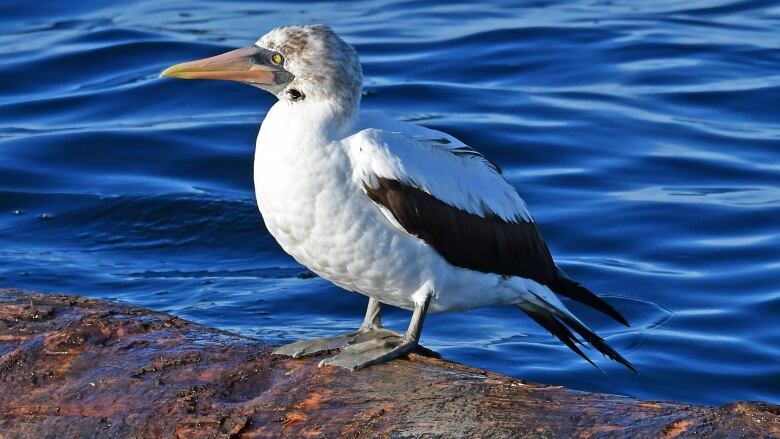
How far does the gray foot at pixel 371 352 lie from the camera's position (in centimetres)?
502

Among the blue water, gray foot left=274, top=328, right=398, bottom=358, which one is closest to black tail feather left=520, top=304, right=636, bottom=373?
gray foot left=274, top=328, right=398, bottom=358

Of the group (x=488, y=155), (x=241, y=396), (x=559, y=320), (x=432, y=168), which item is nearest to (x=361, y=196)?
(x=432, y=168)

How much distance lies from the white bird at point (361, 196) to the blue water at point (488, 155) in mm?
2499

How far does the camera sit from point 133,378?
15.7 ft

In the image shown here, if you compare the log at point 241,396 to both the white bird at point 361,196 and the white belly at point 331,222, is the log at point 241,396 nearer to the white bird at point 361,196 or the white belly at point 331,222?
the white bird at point 361,196

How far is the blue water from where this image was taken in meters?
9.05

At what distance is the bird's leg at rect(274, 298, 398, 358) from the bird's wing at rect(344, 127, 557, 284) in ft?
1.44

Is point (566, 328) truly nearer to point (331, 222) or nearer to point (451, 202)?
point (451, 202)

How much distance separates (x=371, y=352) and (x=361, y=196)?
70cm

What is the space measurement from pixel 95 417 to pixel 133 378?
206 millimetres

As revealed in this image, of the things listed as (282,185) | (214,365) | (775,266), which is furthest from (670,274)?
(214,365)

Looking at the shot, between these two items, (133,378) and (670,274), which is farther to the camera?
(670,274)

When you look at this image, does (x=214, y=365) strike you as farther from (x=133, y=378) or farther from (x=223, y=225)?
(x=223, y=225)

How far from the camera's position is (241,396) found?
187 inches
